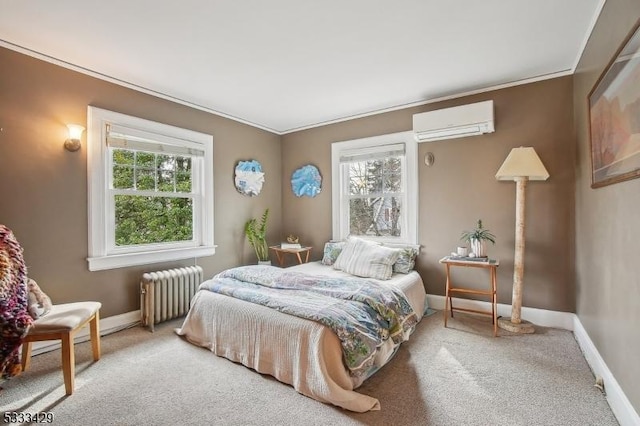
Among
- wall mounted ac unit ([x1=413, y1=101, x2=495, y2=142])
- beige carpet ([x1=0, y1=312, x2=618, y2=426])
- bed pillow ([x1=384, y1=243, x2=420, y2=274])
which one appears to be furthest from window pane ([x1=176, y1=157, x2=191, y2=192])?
wall mounted ac unit ([x1=413, y1=101, x2=495, y2=142])

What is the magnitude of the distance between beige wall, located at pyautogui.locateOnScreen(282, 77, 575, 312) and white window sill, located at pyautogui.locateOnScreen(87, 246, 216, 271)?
8.88 feet

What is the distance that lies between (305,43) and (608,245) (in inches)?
100

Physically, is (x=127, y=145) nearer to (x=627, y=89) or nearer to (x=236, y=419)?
(x=236, y=419)

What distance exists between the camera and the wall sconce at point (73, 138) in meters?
2.68

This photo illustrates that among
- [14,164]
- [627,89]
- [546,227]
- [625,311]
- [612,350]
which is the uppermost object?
[627,89]

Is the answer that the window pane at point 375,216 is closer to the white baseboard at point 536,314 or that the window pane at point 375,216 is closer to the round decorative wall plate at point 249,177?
the white baseboard at point 536,314

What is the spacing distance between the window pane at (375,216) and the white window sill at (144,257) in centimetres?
195

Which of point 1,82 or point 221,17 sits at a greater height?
point 221,17

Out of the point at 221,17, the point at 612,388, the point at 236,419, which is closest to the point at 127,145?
the point at 221,17

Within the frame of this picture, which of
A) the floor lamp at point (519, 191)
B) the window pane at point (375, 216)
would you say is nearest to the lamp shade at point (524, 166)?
the floor lamp at point (519, 191)

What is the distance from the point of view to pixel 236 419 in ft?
5.66

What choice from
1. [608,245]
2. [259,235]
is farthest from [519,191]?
[259,235]

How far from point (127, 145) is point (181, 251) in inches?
50.0

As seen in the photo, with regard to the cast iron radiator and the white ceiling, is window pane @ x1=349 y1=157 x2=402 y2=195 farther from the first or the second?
the cast iron radiator
